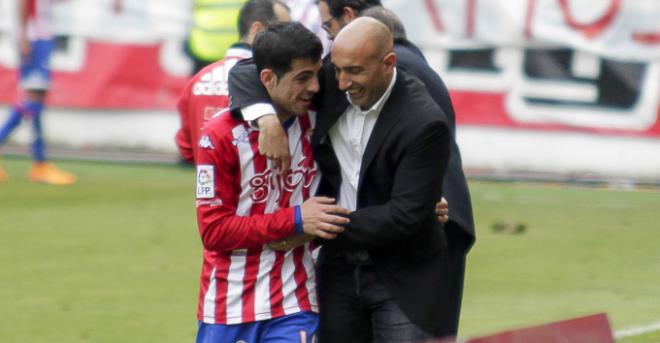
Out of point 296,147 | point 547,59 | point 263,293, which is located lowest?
point 547,59

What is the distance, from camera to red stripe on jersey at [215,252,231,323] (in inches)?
204

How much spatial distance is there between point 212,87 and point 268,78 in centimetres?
187

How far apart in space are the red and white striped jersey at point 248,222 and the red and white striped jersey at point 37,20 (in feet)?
27.4

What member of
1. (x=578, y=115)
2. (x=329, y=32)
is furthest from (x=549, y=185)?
(x=329, y=32)

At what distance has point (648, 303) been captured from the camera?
8.44 m

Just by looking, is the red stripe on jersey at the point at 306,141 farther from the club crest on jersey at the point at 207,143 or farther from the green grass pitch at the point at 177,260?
the green grass pitch at the point at 177,260

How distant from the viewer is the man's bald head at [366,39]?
189 inches

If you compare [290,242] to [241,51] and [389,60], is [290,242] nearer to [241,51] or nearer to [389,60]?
[389,60]

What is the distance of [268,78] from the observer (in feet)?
16.5

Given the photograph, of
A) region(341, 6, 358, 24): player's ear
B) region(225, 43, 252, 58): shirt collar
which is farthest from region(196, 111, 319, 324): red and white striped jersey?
region(225, 43, 252, 58): shirt collar

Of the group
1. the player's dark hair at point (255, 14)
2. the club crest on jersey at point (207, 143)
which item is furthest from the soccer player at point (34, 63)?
the club crest on jersey at point (207, 143)

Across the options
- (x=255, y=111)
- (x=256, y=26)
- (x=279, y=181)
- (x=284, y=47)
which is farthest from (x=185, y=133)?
(x=284, y=47)

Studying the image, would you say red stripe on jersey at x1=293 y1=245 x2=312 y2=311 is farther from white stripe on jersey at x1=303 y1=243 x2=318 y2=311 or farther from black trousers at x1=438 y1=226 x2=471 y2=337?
black trousers at x1=438 y1=226 x2=471 y2=337

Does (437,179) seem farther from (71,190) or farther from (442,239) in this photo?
(71,190)
